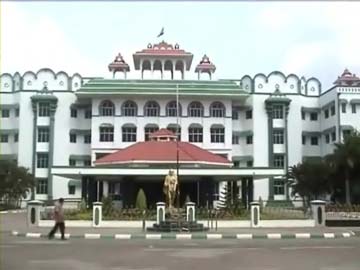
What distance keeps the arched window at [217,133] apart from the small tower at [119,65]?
37.4 ft

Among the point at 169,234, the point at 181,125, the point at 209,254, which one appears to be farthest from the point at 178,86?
the point at 209,254

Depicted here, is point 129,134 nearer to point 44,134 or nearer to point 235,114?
point 44,134

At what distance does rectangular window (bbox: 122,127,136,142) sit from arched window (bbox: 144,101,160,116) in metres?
1.93

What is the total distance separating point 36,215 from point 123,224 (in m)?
3.69

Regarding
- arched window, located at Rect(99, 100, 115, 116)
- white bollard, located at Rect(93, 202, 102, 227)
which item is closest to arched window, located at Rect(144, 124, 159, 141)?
arched window, located at Rect(99, 100, 115, 116)

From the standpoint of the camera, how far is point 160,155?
1569 inches

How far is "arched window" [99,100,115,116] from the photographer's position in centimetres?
5381

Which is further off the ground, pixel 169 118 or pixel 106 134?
pixel 169 118

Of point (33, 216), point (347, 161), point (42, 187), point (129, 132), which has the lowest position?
point (33, 216)

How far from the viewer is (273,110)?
181 feet

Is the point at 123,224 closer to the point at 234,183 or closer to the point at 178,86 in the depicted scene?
the point at 234,183

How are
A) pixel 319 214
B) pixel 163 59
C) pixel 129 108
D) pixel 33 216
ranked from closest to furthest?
pixel 33 216 → pixel 319 214 → pixel 129 108 → pixel 163 59

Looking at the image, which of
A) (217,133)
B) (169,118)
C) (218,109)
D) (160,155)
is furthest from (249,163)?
(160,155)

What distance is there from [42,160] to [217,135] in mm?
16167
